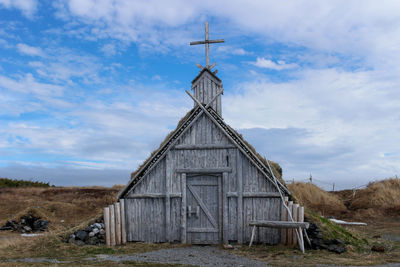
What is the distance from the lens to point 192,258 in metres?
13.1

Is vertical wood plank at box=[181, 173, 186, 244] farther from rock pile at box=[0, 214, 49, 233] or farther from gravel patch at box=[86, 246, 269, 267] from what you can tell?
rock pile at box=[0, 214, 49, 233]

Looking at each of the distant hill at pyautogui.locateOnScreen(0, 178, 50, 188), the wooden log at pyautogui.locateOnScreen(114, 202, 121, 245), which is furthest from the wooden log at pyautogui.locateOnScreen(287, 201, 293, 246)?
the distant hill at pyautogui.locateOnScreen(0, 178, 50, 188)

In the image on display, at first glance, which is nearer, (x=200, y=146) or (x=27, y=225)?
(x=200, y=146)

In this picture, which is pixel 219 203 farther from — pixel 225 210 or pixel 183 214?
pixel 183 214

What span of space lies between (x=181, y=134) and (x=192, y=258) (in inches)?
212

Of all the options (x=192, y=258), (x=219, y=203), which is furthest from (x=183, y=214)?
(x=192, y=258)

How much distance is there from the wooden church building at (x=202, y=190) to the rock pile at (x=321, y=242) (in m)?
1.45

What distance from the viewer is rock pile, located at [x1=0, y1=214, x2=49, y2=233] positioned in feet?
78.5

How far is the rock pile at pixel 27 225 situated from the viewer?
23.9 m

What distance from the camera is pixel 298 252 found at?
552 inches

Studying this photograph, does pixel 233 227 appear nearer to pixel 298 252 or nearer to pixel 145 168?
pixel 298 252

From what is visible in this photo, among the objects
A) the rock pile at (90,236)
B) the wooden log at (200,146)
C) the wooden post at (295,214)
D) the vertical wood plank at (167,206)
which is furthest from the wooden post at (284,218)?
the rock pile at (90,236)

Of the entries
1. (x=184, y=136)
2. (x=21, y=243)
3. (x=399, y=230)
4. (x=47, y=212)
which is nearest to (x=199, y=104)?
(x=184, y=136)

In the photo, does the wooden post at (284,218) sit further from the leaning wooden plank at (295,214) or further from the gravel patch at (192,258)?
the gravel patch at (192,258)
